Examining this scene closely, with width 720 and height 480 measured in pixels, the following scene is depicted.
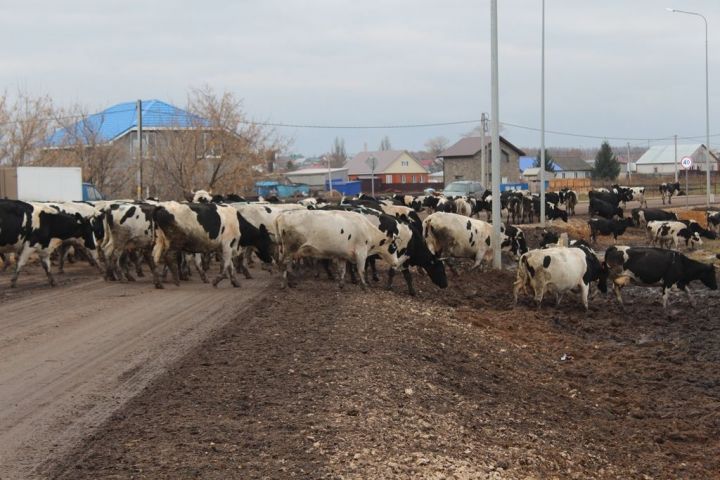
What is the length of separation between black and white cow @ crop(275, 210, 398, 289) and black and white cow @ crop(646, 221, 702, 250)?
1786 cm

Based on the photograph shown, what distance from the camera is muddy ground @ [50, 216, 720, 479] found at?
289 inches

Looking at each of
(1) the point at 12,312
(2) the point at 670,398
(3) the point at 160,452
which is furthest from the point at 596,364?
(1) the point at 12,312

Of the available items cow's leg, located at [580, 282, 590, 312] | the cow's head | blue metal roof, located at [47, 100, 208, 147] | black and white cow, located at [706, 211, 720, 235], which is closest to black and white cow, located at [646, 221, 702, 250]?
black and white cow, located at [706, 211, 720, 235]

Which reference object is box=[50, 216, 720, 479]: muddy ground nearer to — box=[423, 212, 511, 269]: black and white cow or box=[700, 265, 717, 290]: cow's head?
box=[700, 265, 717, 290]: cow's head

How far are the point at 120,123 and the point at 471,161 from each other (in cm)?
4605

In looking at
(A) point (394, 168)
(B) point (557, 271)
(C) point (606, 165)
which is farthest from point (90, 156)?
(A) point (394, 168)

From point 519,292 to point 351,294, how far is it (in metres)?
4.30

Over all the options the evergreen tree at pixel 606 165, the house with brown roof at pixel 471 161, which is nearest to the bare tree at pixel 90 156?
the house with brown roof at pixel 471 161

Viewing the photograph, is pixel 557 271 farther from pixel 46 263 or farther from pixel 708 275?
pixel 46 263

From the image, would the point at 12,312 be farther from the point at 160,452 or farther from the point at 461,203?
the point at 461,203

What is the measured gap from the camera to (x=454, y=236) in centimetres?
2289

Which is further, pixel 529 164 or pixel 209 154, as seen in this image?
pixel 529 164

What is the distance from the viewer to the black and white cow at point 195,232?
18422 millimetres

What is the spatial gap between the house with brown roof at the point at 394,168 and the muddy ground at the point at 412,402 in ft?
351
